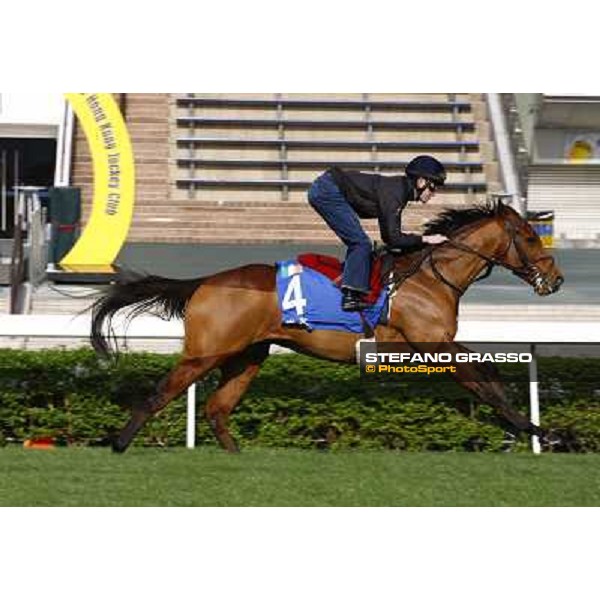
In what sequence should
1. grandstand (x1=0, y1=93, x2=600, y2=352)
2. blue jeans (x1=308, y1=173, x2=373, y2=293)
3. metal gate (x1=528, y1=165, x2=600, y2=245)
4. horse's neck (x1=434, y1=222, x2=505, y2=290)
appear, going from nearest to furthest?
1. blue jeans (x1=308, y1=173, x2=373, y2=293)
2. horse's neck (x1=434, y1=222, x2=505, y2=290)
3. grandstand (x1=0, y1=93, x2=600, y2=352)
4. metal gate (x1=528, y1=165, x2=600, y2=245)

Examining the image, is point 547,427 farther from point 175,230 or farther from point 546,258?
point 175,230

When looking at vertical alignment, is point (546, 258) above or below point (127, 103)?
below

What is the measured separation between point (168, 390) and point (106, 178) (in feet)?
12.7

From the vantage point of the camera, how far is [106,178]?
934cm

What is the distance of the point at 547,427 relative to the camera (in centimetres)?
Result: 647

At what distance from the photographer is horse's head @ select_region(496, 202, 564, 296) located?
233 inches

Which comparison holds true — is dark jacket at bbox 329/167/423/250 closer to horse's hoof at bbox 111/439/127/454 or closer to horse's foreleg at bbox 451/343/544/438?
horse's foreleg at bbox 451/343/544/438

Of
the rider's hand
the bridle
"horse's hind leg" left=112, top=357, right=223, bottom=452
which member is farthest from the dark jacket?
"horse's hind leg" left=112, top=357, right=223, bottom=452

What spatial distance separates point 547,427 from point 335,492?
1.76 m

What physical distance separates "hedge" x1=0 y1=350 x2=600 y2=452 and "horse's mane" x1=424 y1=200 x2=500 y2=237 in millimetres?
776

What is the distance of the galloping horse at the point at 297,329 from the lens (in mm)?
5766

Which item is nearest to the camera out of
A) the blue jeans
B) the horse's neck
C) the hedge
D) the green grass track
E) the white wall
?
the green grass track

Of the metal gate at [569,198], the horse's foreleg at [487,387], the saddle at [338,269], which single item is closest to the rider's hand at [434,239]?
the saddle at [338,269]
